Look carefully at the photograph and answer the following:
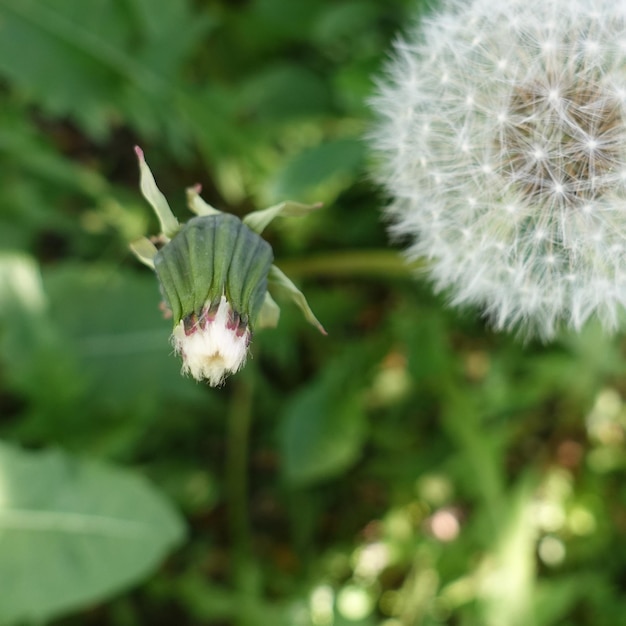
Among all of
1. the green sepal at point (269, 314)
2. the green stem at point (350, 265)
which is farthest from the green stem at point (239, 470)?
the green sepal at point (269, 314)

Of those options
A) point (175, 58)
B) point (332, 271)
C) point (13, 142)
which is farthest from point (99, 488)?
point (175, 58)

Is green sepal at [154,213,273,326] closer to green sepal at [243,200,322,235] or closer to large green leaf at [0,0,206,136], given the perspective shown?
green sepal at [243,200,322,235]

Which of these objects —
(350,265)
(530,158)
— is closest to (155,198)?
(530,158)

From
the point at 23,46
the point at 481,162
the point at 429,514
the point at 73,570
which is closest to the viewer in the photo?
the point at 481,162

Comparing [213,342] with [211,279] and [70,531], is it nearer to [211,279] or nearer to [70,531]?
[211,279]

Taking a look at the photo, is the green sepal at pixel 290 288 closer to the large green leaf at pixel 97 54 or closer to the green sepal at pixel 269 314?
the green sepal at pixel 269 314

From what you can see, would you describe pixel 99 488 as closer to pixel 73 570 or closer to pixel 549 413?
pixel 73 570
